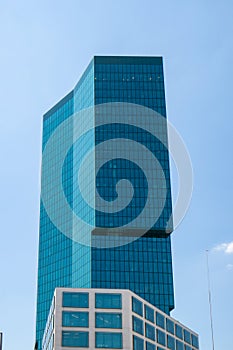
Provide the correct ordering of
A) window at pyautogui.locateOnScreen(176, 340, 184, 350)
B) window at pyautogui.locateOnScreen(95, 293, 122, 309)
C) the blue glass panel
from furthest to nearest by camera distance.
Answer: window at pyautogui.locateOnScreen(176, 340, 184, 350), the blue glass panel, window at pyautogui.locateOnScreen(95, 293, 122, 309)

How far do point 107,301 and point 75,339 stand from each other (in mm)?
9214

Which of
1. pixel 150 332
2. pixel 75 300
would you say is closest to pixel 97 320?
pixel 75 300

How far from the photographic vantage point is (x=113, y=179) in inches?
7190

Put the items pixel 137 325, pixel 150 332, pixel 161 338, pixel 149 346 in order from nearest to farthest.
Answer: pixel 137 325 → pixel 149 346 → pixel 150 332 → pixel 161 338

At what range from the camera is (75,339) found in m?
113

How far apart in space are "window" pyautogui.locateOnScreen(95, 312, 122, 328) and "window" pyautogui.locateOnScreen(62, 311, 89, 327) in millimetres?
2055

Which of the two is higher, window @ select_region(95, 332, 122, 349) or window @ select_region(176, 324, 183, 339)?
window @ select_region(176, 324, 183, 339)

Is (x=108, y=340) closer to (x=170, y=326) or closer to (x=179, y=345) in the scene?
(x=170, y=326)

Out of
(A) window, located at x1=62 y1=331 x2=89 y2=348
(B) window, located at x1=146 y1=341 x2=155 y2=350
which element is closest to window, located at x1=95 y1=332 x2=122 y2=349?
(A) window, located at x1=62 y1=331 x2=89 y2=348

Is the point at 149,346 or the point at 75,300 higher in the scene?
the point at 75,300

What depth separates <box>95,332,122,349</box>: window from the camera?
113525 millimetres

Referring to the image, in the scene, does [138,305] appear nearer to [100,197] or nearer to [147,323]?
[147,323]

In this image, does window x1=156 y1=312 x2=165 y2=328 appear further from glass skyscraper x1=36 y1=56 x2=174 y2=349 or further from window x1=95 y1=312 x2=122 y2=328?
glass skyscraper x1=36 y1=56 x2=174 y2=349

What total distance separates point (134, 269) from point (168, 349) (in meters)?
45.3
